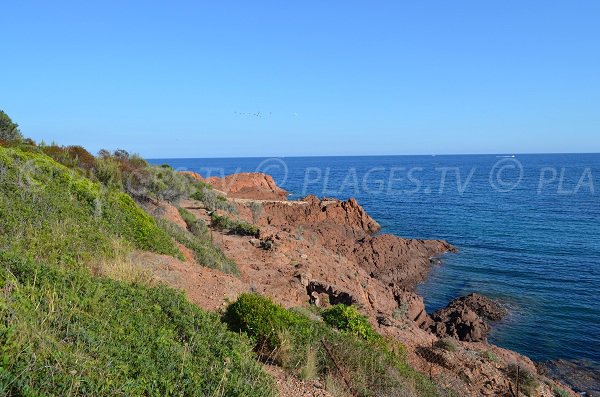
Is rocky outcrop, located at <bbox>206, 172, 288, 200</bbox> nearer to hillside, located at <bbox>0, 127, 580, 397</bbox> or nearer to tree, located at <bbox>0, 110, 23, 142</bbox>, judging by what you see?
tree, located at <bbox>0, 110, 23, 142</bbox>

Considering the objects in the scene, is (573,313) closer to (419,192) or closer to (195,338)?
(195,338)

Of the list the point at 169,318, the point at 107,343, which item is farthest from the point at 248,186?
the point at 107,343

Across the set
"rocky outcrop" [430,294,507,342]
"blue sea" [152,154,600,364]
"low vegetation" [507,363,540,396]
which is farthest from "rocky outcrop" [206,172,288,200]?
"low vegetation" [507,363,540,396]

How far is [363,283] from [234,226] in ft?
22.7

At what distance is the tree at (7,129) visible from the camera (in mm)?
20000

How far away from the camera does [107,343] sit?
5.03 meters

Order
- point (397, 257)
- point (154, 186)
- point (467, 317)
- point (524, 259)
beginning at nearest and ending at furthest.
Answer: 1. point (467, 317)
2. point (154, 186)
3. point (524, 259)
4. point (397, 257)

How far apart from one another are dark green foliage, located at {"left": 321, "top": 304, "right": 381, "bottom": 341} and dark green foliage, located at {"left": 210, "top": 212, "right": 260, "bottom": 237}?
10.7m

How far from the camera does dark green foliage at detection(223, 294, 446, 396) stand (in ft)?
23.2

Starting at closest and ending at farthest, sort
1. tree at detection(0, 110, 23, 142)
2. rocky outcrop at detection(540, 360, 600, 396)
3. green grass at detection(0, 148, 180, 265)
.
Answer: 1. green grass at detection(0, 148, 180, 265)
2. rocky outcrop at detection(540, 360, 600, 396)
3. tree at detection(0, 110, 23, 142)

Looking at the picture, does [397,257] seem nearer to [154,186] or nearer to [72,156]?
[154,186]

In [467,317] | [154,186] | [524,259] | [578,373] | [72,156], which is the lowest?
[578,373]

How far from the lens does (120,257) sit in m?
8.91

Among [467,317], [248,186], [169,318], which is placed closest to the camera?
[169,318]
